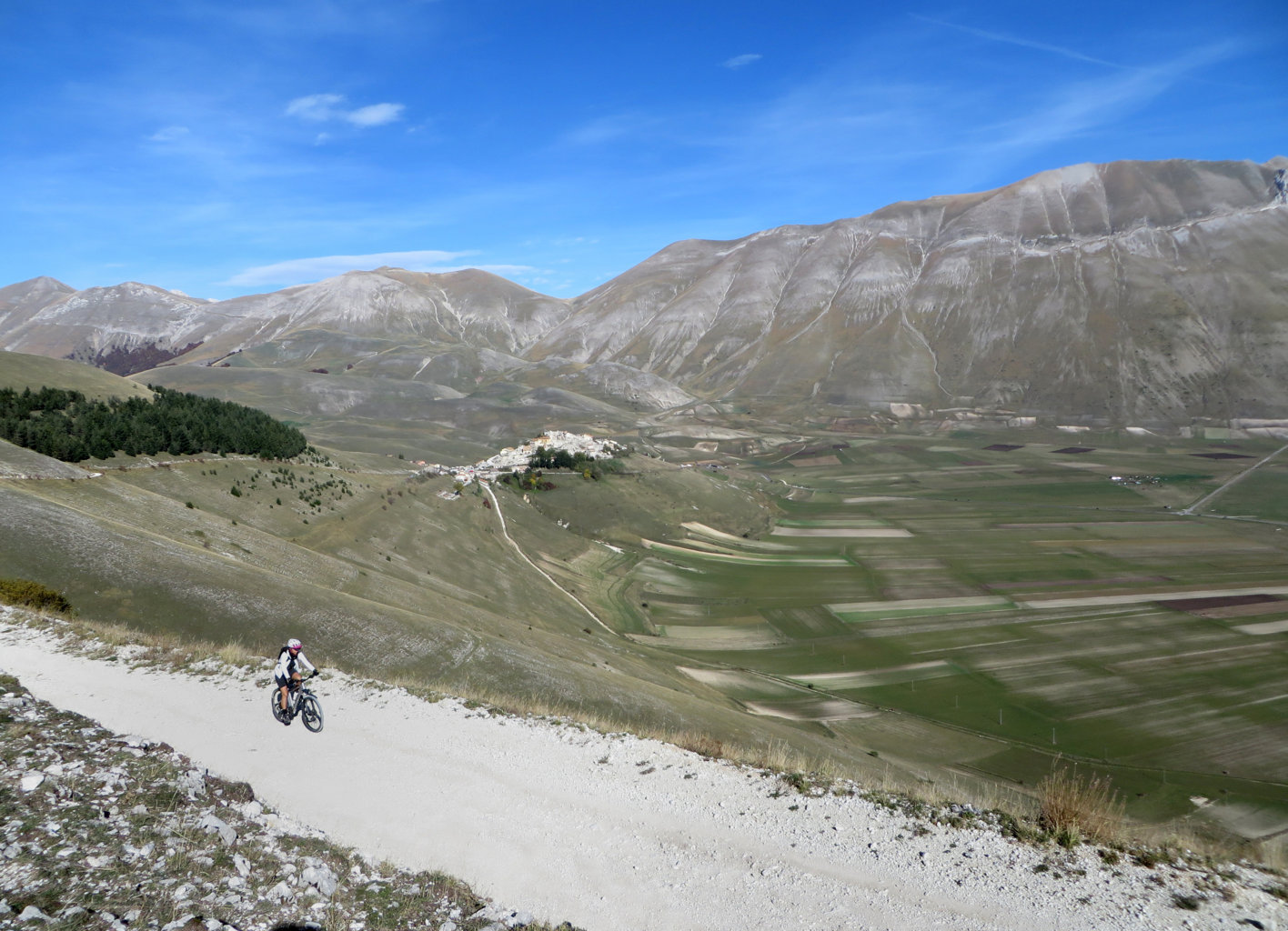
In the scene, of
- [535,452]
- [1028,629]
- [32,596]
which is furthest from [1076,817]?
[535,452]

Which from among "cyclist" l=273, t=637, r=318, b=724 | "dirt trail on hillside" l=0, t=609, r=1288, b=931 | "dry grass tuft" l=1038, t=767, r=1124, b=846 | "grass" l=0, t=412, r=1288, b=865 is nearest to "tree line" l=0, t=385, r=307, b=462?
"grass" l=0, t=412, r=1288, b=865

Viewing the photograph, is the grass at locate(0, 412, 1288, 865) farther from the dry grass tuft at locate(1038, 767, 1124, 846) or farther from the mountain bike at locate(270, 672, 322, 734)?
the dry grass tuft at locate(1038, 767, 1124, 846)

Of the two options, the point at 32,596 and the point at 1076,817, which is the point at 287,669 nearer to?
the point at 32,596

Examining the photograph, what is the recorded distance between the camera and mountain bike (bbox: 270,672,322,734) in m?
16.7

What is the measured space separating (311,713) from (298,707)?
36 cm

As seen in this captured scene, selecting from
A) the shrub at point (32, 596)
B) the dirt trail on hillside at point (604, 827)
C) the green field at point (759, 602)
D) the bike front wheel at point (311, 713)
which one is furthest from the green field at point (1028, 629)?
the shrub at point (32, 596)

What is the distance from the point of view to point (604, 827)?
13867mm

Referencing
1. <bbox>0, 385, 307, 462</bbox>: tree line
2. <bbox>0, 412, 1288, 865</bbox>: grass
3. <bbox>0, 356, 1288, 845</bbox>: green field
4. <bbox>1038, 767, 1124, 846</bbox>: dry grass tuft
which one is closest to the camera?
<bbox>1038, 767, 1124, 846</bbox>: dry grass tuft

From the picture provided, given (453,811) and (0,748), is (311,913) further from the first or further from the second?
(0,748)

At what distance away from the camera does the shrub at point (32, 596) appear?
2320cm

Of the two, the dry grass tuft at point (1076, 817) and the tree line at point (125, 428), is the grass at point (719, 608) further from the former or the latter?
the dry grass tuft at point (1076, 817)

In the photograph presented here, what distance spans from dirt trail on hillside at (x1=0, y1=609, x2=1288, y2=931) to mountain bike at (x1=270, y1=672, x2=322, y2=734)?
27cm

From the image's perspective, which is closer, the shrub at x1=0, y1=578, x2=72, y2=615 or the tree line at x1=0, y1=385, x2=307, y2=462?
the shrub at x1=0, y1=578, x2=72, y2=615

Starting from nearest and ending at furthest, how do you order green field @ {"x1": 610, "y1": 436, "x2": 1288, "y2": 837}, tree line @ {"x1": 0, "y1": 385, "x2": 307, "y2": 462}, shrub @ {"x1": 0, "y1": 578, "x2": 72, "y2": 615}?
shrub @ {"x1": 0, "y1": 578, "x2": 72, "y2": 615} < green field @ {"x1": 610, "y1": 436, "x2": 1288, "y2": 837} < tree line @ {"x1": 0, "y1": 385, "x2": 307, "y2": 462}
